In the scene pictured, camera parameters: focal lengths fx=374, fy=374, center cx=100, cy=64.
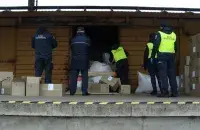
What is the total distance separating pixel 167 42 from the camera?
770cm

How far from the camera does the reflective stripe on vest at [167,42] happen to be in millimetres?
7656

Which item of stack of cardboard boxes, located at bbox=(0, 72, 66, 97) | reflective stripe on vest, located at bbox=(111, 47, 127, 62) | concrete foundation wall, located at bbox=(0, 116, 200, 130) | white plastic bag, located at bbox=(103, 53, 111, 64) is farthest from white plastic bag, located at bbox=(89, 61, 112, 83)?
concrete foundation wall, located at bbox=(0, 116, 200, 130)

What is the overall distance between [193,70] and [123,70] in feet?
10.2

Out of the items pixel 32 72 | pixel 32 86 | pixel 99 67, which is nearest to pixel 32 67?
pixel 32 72

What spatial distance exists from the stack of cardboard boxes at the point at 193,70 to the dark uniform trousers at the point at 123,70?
2359 mm

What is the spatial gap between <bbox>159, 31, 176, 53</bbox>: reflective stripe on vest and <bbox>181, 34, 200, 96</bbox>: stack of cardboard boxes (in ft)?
2.48

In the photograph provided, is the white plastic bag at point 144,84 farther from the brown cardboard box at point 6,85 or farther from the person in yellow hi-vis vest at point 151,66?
the brown cardboard box at point 6,85

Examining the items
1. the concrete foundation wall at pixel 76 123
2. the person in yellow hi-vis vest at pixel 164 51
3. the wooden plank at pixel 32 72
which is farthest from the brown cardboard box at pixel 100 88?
the concrete foundation wall at pixel 76 123

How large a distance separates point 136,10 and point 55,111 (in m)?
6.85

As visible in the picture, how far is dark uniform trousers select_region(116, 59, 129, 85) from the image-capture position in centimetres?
1109

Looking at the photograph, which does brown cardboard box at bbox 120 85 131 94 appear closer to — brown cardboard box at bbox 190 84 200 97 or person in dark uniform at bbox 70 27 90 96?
person in dark uniform at bbox 70 27 90 96

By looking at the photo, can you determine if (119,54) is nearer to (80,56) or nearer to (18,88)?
(80,56)

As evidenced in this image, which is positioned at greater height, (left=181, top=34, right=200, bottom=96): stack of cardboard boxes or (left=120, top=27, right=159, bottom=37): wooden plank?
(left=120, top=27, right=159, bottom=37): wooden plank

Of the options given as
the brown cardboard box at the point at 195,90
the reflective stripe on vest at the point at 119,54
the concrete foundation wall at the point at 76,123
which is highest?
the reflective stripe on vest at the point at 119,54
